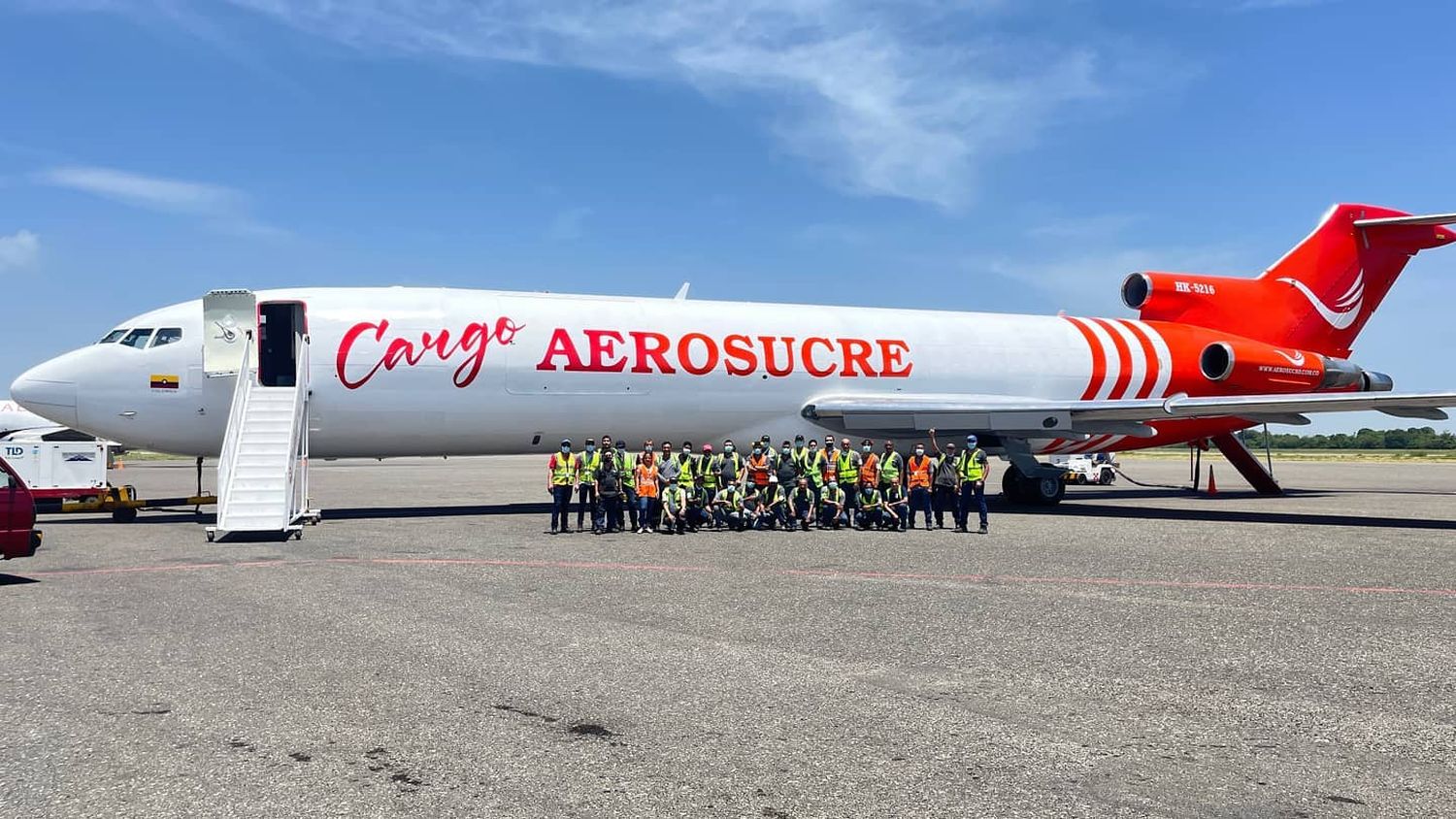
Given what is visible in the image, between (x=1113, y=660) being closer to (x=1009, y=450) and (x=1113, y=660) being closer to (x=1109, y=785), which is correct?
(x=1109, y=785)

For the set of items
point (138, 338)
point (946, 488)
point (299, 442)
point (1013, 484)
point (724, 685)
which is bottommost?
point (724, 685)

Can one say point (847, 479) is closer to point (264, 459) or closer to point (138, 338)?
point (264, 459)

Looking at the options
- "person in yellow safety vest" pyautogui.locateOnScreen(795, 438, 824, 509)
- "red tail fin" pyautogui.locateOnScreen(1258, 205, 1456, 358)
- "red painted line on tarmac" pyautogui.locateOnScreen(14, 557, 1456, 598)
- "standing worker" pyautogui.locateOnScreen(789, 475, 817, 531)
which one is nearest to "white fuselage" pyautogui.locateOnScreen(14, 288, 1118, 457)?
"person in yellow safety vest" pyautogui.locateOnScreen(795, 438, 824, 509)

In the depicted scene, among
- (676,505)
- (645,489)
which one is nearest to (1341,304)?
(676,505)

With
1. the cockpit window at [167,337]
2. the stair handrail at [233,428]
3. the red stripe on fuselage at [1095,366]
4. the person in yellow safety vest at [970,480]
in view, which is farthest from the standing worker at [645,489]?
the red stripe on fuselage at [1095,366]

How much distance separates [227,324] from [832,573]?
39.0 feet

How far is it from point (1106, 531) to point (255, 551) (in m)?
12.5

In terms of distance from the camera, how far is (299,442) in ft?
58.2

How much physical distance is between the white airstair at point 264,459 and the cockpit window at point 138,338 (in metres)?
1.61

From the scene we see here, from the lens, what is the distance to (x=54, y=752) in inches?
215

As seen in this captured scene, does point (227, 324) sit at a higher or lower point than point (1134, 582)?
higher

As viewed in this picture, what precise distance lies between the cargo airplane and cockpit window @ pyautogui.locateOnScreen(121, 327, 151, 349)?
32 millimetres

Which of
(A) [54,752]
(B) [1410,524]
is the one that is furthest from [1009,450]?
(A) [54,752]

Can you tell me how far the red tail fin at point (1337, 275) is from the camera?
27.7m
